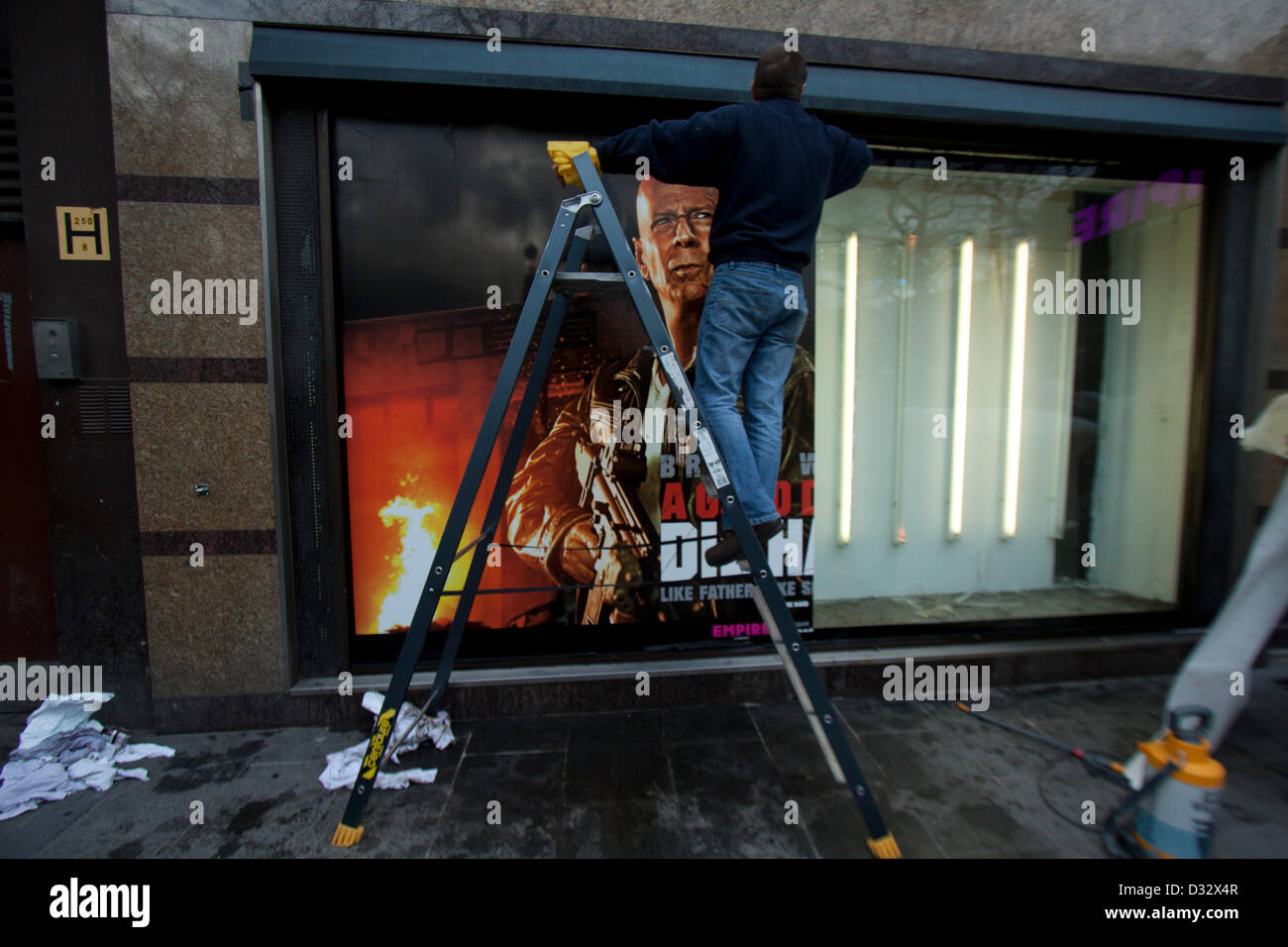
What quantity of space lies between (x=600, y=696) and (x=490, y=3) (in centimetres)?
391

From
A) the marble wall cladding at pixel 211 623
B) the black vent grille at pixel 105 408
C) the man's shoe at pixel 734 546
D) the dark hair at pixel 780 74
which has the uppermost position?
the dark hair at pixel 780 74

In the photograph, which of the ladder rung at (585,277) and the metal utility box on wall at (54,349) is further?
the metal utility box on wall at (54,349)

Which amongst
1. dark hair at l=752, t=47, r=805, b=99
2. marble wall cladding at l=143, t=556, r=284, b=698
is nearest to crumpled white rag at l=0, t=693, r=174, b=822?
marble wall cladding at l=143, t=556, r=284, b=698

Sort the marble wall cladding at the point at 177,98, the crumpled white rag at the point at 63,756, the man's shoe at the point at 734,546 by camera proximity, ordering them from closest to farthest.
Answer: the man's shoe at the point at 734,546 < the crumpled white rag at the point at 63,756 < the marble wall cladding at the point at 177,98

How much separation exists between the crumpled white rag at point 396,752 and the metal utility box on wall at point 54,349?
7.91ft

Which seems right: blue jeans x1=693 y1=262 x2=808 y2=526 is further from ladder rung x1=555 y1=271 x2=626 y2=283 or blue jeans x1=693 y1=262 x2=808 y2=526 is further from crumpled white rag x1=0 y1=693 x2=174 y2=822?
crumpled white rag x1=0 y1=693 x2=174 y2=822

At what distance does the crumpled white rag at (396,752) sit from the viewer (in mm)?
2426

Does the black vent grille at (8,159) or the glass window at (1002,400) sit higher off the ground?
the black vent grille at (8,159)

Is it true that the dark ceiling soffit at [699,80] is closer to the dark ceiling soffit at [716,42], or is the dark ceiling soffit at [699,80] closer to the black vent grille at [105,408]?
the dark ceiling soffit at [716,42]

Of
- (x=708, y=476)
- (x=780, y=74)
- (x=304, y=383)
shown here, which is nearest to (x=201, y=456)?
(x=304, y=383)

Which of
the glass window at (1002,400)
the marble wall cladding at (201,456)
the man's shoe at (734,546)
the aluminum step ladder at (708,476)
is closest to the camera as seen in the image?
the aluminum step ladder at (708,476)

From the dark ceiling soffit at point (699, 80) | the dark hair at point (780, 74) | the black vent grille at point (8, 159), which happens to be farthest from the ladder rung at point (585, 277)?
the black vent grille at point (8, 159)

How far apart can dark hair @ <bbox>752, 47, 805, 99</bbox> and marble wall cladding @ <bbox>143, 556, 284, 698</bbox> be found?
3.36 metres

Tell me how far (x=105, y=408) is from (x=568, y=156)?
2.96 meters
